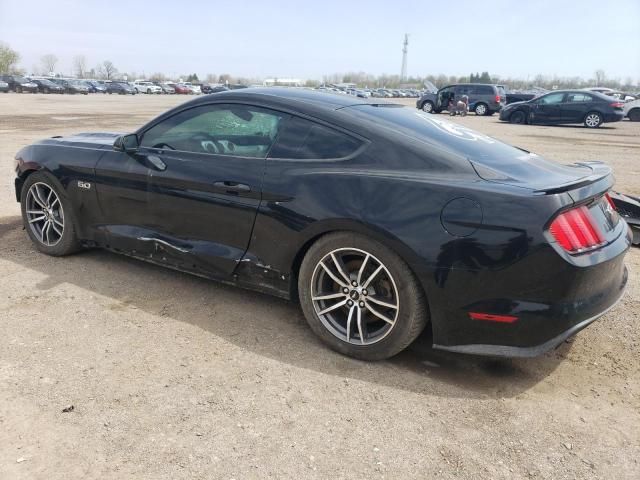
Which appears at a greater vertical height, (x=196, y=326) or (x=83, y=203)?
(x=83, y=203)

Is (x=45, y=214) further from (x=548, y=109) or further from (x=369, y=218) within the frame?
(x=548, y=109)

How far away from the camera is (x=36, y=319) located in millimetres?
3449

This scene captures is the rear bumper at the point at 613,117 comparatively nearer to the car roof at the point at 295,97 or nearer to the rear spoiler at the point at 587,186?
the rear spoiler at the point at 587,186

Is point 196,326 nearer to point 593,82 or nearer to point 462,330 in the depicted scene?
point 462,330

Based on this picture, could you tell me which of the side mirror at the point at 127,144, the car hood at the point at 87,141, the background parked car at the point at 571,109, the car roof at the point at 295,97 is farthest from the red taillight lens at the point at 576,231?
the background parked car at the point at 571,109

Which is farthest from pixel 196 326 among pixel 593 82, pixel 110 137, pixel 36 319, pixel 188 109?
pixel 593 82

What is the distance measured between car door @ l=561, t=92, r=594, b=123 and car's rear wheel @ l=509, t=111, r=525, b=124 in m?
1.67

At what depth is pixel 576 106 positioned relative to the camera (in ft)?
71.4

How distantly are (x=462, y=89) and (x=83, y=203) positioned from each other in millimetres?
28109

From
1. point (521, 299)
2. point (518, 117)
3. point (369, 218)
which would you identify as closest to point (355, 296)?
point (369, 218)

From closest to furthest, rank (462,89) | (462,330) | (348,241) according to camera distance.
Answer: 1. (462,330)
2. (348,241)
3. (462,89)

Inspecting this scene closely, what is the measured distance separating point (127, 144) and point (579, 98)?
22183mm

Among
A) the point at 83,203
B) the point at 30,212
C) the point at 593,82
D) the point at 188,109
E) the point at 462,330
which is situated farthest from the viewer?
the point at 593,82

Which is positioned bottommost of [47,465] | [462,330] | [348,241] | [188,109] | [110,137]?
[47,465]
